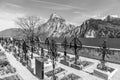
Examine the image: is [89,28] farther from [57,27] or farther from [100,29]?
[57,27]

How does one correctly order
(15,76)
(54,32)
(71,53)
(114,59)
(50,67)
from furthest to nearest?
(54,32) → (71,53) → (114,59) → (50,67) → (15,76)

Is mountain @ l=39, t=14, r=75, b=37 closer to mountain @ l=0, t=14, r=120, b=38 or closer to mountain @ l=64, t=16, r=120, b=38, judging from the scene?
mountain @ l=0, t=14, r=120, b=38

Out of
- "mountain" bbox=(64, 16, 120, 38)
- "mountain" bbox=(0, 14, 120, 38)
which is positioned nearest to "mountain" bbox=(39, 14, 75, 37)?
"mountain" bbox=(0, 14, 120, 38)

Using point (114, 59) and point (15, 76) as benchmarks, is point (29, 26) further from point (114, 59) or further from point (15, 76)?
point (114, 59)

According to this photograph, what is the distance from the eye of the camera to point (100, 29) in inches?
4065

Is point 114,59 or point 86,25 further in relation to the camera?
point 86,25

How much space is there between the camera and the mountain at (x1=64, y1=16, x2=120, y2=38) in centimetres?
10018

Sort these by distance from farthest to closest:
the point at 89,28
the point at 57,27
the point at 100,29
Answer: the point at 57,27 → the point at 89,28 → the point at 100,29

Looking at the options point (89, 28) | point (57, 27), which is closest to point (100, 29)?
point (89, 28)

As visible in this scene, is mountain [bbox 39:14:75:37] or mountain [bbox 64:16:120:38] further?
mountain [bbox 39:14:75:37]

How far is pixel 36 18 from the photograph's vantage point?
90.8 feet

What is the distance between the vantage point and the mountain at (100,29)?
10018 centimetres

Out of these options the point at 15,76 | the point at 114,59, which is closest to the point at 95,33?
the point at 114,59

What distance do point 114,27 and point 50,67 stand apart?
115566 mm
